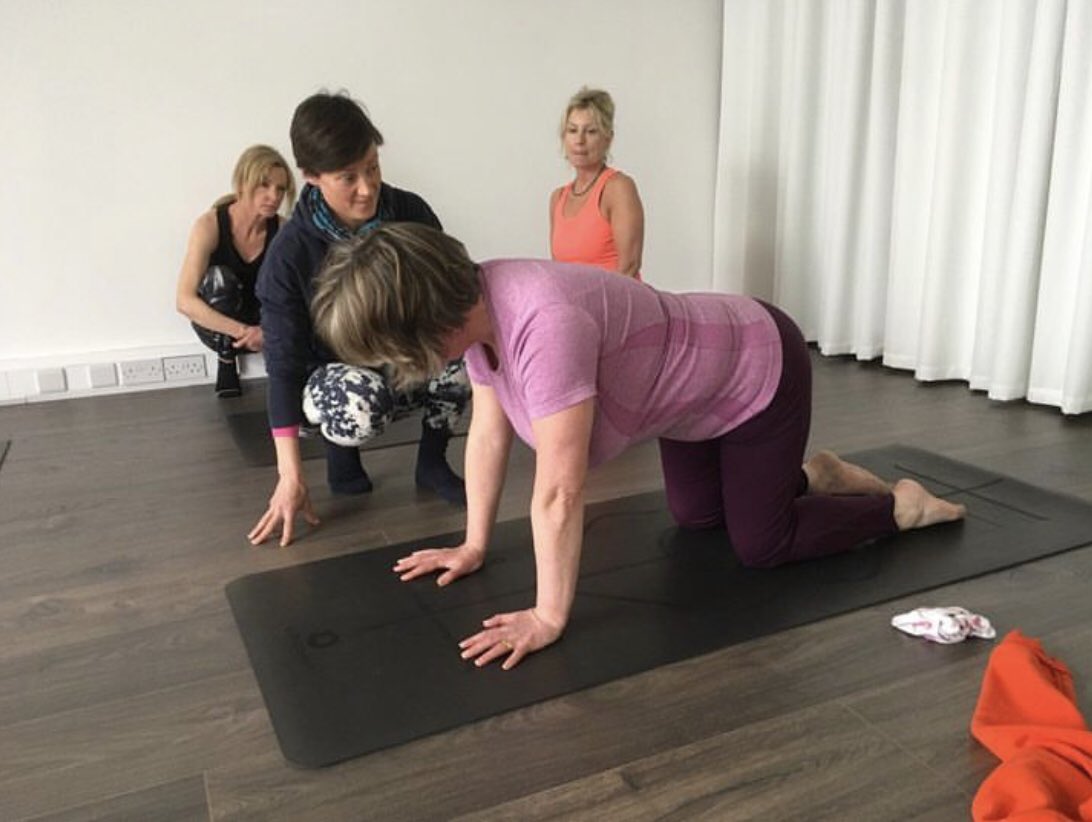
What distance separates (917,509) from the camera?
2.03 metres

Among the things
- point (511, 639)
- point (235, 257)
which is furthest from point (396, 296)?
point (235, 257)

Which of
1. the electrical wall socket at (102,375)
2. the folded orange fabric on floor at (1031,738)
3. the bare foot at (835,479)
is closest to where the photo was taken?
the folded orange fabric on floor at (1031,738)

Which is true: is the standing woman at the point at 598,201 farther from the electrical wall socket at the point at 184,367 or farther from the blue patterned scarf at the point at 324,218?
the electrical wall socket at the point at 184,367

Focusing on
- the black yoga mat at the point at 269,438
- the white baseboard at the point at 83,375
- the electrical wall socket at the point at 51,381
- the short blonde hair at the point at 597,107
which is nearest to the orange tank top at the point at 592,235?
the short blonde hair at the point at 597,107

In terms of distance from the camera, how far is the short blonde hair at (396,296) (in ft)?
4.37

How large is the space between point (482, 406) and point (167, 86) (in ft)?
8.21

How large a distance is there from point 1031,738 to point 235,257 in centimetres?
306

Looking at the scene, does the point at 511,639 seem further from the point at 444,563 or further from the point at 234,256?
the point at 234,256

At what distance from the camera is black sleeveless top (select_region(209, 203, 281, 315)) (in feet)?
11.3

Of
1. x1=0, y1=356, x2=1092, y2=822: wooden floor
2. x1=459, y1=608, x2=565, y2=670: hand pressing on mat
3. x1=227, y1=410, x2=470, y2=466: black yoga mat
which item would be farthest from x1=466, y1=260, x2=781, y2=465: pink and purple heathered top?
x1=227, y1=410, x2=470, y2=466: black yoga mat

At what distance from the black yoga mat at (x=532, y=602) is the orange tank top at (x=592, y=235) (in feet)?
3.76

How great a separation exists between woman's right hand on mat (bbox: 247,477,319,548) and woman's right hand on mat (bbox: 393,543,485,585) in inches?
12.1

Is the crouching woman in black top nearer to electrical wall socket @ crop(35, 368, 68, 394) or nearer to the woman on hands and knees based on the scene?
the woman on hands and knees

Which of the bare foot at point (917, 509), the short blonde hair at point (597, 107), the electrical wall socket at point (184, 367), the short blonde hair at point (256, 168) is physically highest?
the short blonde hair at point (597, 107)
